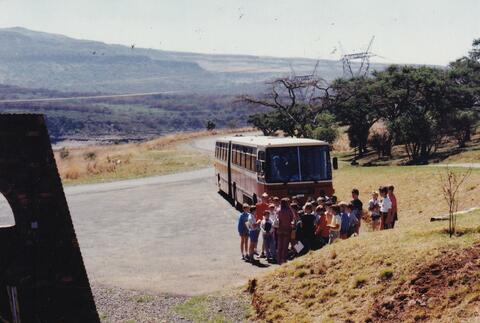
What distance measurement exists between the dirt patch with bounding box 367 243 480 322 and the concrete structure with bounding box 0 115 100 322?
18.5ft

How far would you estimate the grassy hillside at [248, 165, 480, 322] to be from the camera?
11.6 m

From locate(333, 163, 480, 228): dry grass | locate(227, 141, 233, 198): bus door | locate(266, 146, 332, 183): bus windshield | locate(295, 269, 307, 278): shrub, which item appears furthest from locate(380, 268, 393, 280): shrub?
locate(227, 141, 233, 198): bus door

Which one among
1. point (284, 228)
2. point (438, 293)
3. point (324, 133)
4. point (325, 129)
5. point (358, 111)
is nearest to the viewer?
point (438, 293)

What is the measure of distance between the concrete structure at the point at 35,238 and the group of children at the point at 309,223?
24.7ft

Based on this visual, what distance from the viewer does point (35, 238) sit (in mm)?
11367

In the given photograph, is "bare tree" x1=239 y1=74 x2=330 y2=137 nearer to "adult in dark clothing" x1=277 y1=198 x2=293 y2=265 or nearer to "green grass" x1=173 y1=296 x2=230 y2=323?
"adult in dark clothing" x1=277 y1=198 x2=293 y2=265

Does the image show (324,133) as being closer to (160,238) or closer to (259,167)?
(259,167)

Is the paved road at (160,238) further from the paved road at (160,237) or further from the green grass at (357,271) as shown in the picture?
the green grass at (357,271)

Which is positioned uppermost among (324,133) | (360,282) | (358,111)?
(358,111)

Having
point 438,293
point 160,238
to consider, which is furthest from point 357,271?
point 160,238

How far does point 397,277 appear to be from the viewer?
12.9m

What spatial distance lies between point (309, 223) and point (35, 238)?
27.6ft

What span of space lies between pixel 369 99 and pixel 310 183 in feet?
117

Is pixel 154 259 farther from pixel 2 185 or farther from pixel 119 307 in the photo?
pixel 2 185
